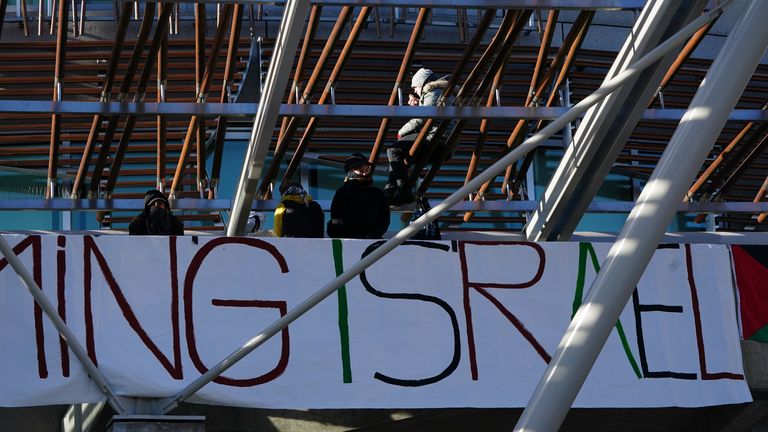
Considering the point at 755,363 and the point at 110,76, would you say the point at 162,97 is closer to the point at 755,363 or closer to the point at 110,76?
the point at 110,76

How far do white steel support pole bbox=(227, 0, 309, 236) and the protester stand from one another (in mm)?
369

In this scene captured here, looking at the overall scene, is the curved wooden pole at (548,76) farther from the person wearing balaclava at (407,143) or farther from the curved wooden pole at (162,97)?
the curved wooden pole at (162,97)

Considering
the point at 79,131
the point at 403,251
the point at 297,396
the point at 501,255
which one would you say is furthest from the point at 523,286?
the point at 79,131

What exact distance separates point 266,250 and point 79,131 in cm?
606

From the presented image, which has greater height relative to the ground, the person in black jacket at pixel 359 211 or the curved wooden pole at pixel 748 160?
the curved wooden pole at pixel 748 160

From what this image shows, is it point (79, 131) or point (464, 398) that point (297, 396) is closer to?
point (464, 398)

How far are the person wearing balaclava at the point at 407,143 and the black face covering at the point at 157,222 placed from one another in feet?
6.37

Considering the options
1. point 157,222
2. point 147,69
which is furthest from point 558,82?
point 157,222

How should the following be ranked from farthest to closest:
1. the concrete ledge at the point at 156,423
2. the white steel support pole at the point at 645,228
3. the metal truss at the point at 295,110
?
the metal truss at the point at 295,110
the concrete ledge at the point at 156,423
the white steel support pole at the point at 645,228

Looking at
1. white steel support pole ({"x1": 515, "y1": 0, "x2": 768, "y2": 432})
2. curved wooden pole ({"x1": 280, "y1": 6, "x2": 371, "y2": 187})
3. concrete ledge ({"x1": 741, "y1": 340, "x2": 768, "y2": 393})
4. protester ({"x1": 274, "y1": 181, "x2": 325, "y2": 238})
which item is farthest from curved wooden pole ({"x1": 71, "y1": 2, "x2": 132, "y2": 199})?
concrete ledge ({"x1": 741, "y1": 340, "x2": 768, "y2": 393})

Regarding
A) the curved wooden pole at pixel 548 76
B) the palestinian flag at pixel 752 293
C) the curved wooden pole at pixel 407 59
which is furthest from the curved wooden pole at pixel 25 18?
the palestinian flag at pixel 752 293

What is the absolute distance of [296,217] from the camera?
10.1m

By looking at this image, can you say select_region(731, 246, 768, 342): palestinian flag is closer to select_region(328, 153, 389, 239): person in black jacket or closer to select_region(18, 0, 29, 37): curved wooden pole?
select_region(328, 153, 389, 239): person in black jacket

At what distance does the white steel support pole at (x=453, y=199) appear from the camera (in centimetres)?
760
